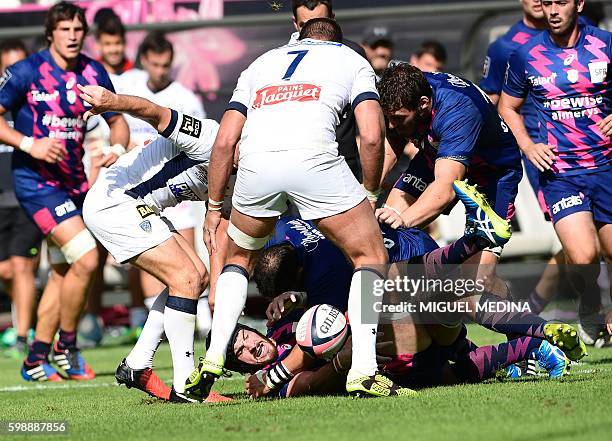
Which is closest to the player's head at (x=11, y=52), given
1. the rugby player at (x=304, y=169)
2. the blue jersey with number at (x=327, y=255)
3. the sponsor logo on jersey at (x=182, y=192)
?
the sponsor logo on jersey at (x=182, y=192)

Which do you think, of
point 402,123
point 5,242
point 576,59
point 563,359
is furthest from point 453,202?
point 5,242

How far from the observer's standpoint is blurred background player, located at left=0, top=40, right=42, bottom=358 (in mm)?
11578

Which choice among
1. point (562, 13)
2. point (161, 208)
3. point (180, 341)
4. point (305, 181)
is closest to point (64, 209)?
point (161, 208)

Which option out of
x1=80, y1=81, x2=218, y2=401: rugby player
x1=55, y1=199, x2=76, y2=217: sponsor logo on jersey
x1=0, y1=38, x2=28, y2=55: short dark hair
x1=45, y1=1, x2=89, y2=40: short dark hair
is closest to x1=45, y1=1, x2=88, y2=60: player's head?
x1=45, y1=1, x2=89, y2=40: short dark hair

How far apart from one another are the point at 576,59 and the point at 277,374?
132 inches

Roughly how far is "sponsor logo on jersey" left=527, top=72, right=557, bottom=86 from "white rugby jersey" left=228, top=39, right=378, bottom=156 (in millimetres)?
2353

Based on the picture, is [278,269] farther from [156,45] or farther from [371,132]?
[156,45]

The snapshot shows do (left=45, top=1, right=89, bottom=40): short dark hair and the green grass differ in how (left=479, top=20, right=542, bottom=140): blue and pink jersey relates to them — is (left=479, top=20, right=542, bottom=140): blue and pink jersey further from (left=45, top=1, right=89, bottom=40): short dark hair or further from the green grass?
(left=45, top=1, right=89, bottom=40): short dark hair

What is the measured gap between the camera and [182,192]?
7527 millimetres

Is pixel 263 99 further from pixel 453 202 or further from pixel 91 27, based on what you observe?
pixel 91 27

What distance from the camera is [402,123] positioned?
7.14 meters

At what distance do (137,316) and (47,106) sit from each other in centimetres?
352

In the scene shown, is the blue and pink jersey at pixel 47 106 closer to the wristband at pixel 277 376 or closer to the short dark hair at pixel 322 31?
the short dark hair at pixel 322 31

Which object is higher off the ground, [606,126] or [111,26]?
[111,26]
